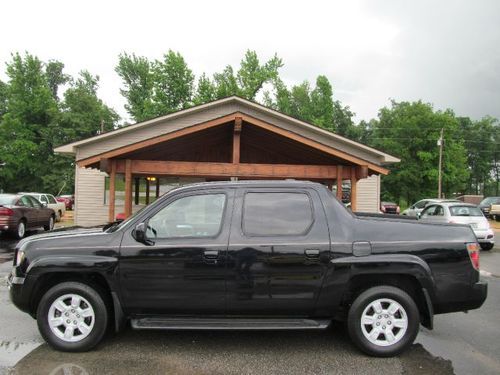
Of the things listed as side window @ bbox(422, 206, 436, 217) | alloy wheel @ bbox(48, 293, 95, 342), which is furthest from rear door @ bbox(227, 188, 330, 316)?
side window @ bbox(422, 206, 436, 217)

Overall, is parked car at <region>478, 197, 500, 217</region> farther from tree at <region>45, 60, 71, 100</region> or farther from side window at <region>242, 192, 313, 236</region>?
tree at <region>45, 60, 71, 100</region>

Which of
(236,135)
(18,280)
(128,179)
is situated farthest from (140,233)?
(236,135)

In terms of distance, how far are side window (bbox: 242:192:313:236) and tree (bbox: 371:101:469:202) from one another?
47219mm

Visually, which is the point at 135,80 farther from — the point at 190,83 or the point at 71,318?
the point at 71,318

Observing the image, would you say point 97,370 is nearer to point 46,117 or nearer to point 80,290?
point 80,290

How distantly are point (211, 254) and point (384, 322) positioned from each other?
1919 mm

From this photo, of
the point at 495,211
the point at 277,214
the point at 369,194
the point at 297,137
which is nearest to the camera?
the point at 277,214

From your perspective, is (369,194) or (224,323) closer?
(224,323)

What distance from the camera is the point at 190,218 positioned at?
4.46 m

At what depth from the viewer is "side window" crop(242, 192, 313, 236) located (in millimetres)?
4363

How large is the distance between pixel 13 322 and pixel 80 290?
169 centimetres

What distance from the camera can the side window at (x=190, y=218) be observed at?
439 centimetres

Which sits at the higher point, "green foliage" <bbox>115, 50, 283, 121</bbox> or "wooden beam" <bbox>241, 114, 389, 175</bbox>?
"green foliage" <bbox>115, 50, 283, 121</bbox>

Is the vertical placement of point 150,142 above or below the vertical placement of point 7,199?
above
